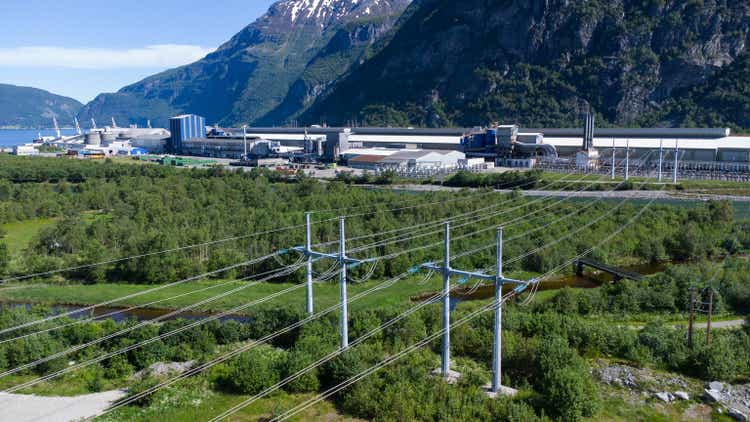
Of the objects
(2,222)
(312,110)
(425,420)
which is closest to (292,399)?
(425,420)

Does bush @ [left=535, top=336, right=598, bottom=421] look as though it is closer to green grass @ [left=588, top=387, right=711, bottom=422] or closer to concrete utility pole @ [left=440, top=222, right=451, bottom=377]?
green grass @ [left=588, top=387, right=711, bottom=422]

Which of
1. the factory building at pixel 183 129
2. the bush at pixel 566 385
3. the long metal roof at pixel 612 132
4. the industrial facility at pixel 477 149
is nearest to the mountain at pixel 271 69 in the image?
the factory building at pixel 183 129

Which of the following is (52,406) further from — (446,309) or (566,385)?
(566,385)

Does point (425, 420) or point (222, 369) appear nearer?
point (425, 420)

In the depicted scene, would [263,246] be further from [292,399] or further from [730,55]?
[730,55]

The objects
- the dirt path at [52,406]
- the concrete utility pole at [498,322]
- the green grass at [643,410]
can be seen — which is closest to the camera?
the concrete utility pole at [498,322]

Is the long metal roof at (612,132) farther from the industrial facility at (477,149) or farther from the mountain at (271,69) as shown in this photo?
the mountain at (271,69)

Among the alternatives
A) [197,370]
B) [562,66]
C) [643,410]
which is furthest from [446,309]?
[562,66]
